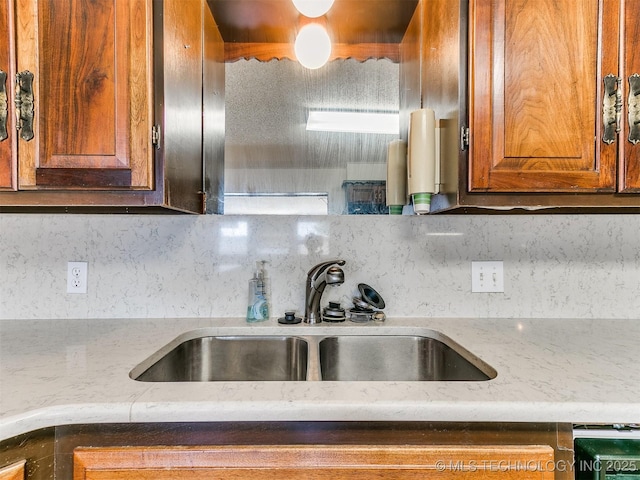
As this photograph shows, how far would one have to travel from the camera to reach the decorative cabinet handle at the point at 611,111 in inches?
38.9

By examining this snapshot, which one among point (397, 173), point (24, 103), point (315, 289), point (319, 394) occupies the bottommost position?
point (319, 394)

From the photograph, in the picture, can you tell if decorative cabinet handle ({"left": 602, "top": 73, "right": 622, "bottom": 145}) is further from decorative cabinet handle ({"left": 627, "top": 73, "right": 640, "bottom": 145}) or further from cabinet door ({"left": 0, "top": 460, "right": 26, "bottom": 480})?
cabinet door ({"left": 0, "top": 460, "right": 26, "bottom": 480})

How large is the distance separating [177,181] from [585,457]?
113 cm

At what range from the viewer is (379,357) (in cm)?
123

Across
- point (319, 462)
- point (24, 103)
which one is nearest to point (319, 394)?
point (319, 462)

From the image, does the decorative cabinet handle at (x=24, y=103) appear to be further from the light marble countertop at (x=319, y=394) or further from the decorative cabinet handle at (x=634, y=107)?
the decorative cabinet handle at (x=634, y=107)

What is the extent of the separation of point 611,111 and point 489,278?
24.9 inches

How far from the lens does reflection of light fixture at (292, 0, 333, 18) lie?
47.0 inches

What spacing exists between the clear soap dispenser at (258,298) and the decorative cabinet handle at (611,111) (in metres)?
1.10

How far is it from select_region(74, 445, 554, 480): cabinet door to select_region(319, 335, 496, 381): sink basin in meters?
0.50

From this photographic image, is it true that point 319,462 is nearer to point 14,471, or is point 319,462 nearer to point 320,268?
point 14,471

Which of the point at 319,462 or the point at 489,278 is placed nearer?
the point at 319,462

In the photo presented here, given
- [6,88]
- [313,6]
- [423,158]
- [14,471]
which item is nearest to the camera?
[14,471]

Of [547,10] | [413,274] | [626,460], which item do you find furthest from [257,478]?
[547,10]
